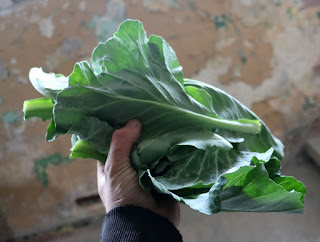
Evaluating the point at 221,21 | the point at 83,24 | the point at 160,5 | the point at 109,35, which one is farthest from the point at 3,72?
the point at 221,21

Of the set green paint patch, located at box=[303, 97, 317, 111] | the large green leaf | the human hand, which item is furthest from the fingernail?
green paint patch, located at box=[303, 97, 317, 111]

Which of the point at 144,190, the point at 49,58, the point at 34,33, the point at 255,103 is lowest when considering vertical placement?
the point at 255,103

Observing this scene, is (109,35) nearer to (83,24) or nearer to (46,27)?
(83,24)

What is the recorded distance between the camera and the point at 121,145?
79 centimetres

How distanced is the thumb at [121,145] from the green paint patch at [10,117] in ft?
4.19

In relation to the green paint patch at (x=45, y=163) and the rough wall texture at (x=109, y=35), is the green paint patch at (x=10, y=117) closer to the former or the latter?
the rough wall texture at (x=109, y=35)

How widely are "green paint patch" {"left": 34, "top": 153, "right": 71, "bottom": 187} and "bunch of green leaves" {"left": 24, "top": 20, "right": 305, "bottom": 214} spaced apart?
1.16 meters

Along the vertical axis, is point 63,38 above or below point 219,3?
below

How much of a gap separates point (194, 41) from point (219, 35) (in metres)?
0.15

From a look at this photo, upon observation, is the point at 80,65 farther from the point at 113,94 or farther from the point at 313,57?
the point at 313,57

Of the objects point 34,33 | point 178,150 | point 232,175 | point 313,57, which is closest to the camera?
point 232,175

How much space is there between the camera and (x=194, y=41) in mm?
1886

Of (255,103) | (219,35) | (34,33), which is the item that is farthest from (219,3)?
(34,33)

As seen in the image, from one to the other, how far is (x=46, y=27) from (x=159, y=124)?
124cm
